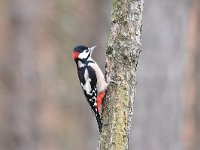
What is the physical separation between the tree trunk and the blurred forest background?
357 cm

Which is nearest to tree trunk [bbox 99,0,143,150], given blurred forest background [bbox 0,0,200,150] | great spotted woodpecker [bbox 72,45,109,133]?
great spotted woodpecker [bbox 72,45,109,133]

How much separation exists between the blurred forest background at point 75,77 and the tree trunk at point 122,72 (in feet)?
11.7

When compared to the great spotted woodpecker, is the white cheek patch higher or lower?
higher

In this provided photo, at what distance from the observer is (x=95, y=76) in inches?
216

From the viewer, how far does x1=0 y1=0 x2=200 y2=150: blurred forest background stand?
8.42 m

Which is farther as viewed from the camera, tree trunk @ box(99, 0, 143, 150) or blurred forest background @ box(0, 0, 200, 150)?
blurred forest background @ box(0, 0, 200, 150)

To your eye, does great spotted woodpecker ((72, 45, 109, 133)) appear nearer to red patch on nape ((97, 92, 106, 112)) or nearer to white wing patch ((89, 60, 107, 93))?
white wing patch ((89, 60, 107, 93))

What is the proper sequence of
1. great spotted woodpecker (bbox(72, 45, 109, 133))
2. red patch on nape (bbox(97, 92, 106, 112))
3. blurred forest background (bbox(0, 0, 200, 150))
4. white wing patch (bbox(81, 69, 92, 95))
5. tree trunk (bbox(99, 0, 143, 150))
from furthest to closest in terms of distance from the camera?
blurred forest background (bbox(0, 0, 200, 150)) → white wing patch (bbox(81, 69, 92, 95)) → great spotted woodpecker (bbox(72, 45, 109, 133)) → red patch on nape (bbox(97, 92, 106, 112)) → tree trunk (bbox(99, 0, 143, 150))

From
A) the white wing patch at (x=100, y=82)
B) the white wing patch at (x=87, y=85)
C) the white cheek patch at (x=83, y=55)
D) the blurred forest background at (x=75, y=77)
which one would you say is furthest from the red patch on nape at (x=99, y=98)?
the blurred forest background at (x=75, y=77)
